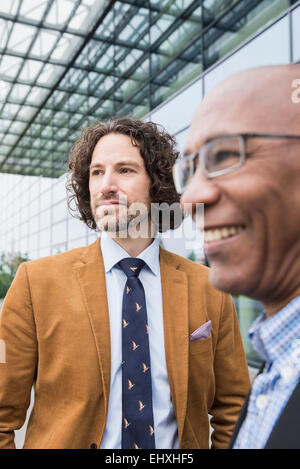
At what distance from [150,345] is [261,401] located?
707mm

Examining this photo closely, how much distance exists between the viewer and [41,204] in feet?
52.4

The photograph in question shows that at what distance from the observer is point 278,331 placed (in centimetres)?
59

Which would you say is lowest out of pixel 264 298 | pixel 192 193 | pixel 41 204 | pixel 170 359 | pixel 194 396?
pixel 194 396

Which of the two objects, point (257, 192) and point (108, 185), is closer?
point (257, 192)

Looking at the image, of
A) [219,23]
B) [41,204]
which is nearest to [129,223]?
[219,23]

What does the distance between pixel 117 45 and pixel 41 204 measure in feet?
27.1

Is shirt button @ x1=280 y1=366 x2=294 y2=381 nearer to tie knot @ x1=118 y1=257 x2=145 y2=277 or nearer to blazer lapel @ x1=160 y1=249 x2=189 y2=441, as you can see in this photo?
blazer lapel @ x1=160 y1=249 x2=189 y2=441

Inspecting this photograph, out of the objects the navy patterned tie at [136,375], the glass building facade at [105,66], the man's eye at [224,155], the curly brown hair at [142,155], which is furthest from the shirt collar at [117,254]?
the man's eye at [224,155]

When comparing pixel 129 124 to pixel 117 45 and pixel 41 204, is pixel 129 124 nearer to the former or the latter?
pixel 117 45

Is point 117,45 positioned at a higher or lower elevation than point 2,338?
higher

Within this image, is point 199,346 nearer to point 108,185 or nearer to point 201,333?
point 201,333

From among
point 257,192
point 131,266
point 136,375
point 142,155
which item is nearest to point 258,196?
point 257,192

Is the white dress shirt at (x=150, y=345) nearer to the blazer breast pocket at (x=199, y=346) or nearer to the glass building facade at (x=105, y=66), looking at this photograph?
the blazer breast pocket at (x=199, y=346)

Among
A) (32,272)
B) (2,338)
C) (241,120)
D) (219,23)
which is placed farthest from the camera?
(219,23)
